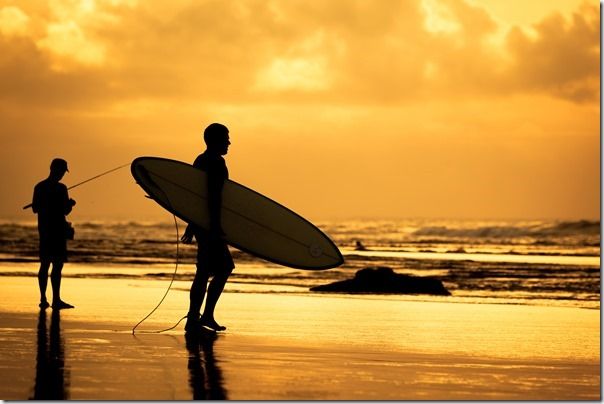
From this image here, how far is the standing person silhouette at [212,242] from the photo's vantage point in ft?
30.0

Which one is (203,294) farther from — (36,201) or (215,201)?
(36,201)

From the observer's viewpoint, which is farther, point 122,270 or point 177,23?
point 177,23

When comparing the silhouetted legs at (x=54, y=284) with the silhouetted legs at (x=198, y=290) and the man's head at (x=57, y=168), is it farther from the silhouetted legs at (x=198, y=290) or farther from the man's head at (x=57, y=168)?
the silhouetted legs at (x=198, y=290)

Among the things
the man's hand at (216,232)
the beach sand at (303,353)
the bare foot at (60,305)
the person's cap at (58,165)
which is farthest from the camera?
the person's cap at (58,165)

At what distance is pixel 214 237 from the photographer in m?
9.13

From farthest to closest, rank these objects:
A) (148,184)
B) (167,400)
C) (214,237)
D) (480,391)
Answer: (148,184), (214,237), (480,391), (167,400)

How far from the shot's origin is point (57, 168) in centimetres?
1143

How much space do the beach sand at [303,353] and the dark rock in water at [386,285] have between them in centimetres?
293

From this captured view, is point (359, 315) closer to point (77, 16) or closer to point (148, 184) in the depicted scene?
point (148, 184)

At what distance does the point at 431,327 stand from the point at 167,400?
4.78 meters

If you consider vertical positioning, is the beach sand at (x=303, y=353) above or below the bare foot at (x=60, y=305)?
below

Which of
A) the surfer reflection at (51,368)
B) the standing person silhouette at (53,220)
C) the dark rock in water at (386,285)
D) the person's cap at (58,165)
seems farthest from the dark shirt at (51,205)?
the dark rock in water at (386,285)

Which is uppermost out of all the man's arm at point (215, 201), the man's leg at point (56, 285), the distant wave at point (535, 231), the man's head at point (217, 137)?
the distant wave at point (535, 231)

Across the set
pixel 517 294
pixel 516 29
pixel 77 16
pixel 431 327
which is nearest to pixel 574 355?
pixel 431 327
